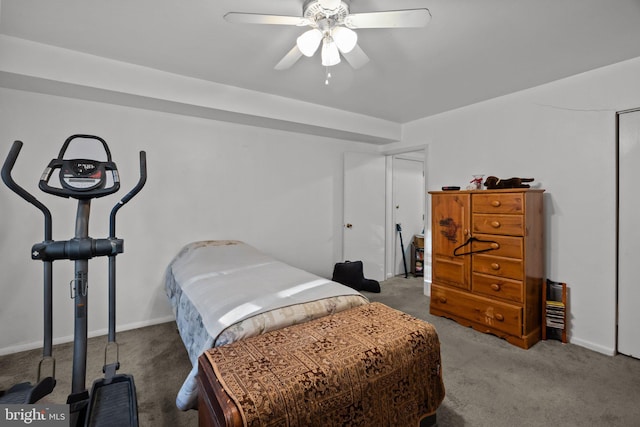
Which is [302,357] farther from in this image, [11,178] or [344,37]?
[344,37]

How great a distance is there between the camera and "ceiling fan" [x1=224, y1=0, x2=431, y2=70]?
1.43 metres

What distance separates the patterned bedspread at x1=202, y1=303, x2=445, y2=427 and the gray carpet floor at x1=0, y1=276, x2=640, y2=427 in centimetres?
47

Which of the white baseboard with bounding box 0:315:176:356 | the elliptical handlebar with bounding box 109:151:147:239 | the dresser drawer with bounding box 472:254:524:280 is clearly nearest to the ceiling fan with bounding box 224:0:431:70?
the elliptical handlebar with bounding box 109:151:147:239

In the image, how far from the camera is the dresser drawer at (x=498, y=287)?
250cm

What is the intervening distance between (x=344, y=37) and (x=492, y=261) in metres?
2.31

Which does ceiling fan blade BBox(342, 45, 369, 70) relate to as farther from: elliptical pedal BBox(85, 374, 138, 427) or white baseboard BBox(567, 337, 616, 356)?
white baseboard BBox(567, 337, 616, 356)

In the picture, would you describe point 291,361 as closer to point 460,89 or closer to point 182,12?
point 182,12

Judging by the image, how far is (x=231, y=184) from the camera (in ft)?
10.9

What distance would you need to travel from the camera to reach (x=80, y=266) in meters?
1.29

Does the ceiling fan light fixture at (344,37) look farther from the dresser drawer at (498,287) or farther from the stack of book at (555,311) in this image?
the stack of book at (555,311)

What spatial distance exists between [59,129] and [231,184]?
153 centimetres

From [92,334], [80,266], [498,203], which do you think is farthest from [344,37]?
[92,334]

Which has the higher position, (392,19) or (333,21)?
(333,21)

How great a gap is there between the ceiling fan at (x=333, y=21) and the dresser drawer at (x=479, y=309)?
2395mm
